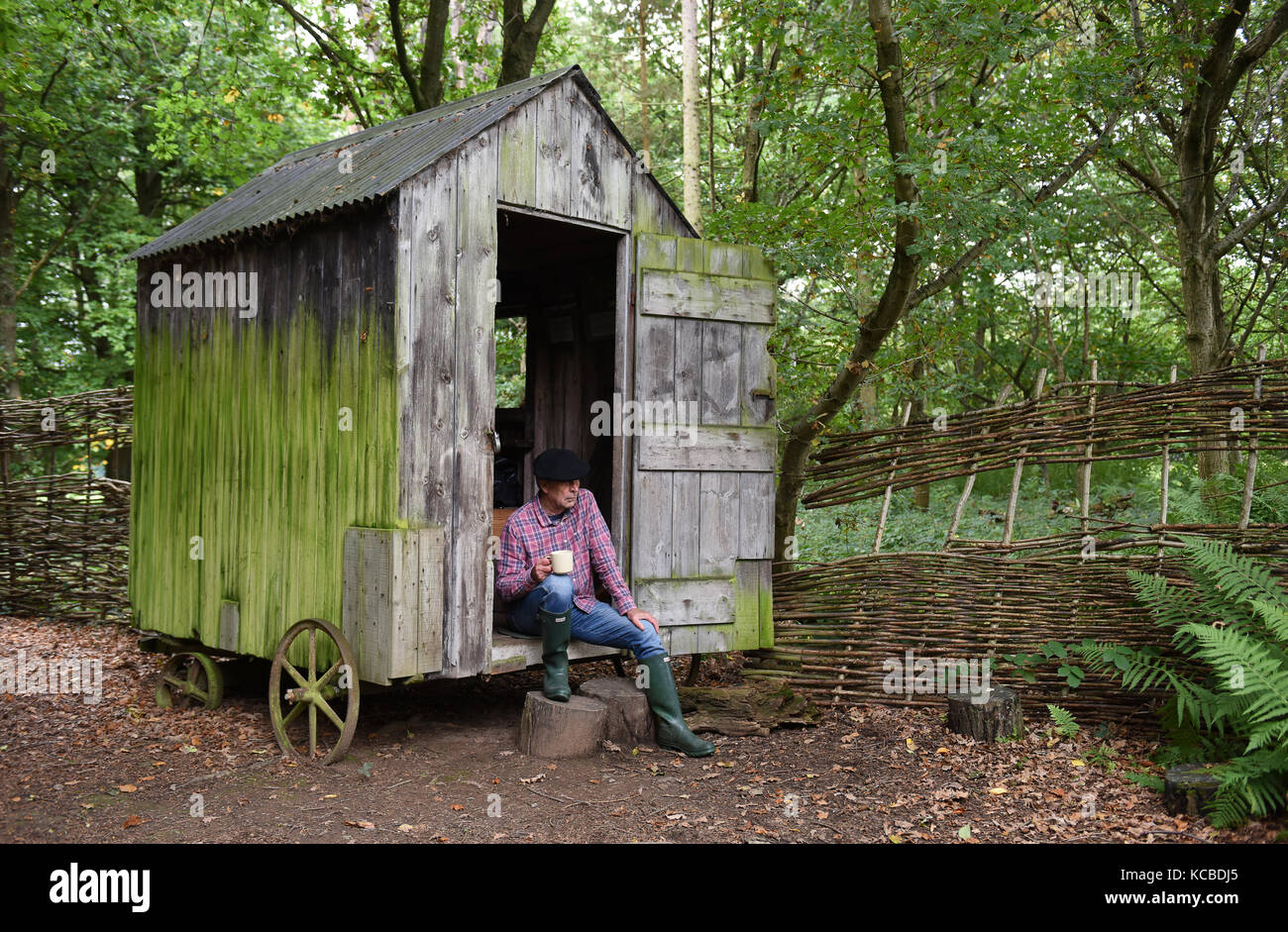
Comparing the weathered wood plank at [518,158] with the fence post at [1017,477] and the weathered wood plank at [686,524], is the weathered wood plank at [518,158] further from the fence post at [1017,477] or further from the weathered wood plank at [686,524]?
the fence post at [1017,477]

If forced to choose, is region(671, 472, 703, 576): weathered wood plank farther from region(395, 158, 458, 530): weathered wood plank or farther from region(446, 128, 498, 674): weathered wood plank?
region(395, 158, 458, 530): weathered wood plank

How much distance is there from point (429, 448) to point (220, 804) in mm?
2014

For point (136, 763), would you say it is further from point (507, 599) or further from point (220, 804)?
point (507, 599)

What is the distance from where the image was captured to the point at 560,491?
574cm

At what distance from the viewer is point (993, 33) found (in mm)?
6312

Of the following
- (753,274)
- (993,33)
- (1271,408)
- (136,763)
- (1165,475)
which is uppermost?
(993,33)

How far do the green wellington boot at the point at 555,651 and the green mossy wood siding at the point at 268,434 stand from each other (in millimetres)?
1061

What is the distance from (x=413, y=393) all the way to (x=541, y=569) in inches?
48.3

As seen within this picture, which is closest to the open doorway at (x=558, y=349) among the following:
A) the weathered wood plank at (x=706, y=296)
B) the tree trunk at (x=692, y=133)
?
the weathered wood plank at (x=706, y=296)

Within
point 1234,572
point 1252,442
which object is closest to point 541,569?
point 1234,572

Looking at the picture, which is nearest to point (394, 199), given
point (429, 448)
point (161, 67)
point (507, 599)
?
point (429, 448)

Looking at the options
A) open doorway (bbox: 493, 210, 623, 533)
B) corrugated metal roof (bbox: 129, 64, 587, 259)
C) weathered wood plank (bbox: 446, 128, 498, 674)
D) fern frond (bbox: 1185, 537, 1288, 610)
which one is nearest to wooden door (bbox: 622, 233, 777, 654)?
weathered wood plank (bbox: 446, 128, 498, 674)

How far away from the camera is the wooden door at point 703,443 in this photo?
597cm

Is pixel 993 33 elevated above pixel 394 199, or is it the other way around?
pixel 993 33
